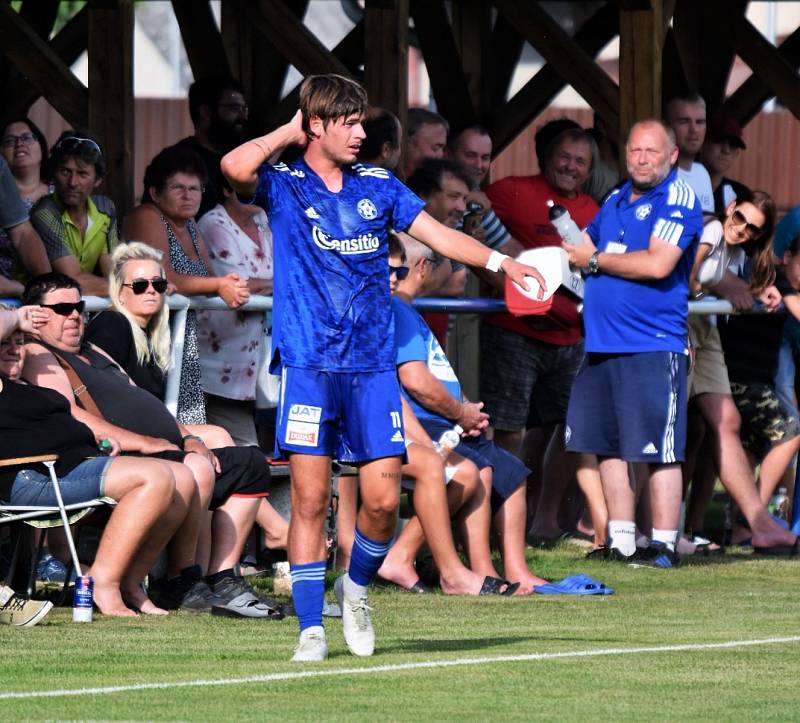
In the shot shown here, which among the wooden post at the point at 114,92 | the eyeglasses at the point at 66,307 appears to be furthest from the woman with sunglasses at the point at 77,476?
the wooden post at the point at 114,92

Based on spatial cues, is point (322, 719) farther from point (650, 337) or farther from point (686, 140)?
point (686, 140)

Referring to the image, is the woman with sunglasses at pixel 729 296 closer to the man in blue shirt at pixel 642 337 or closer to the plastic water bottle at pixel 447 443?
the man in blue shirt at pixel 642 337

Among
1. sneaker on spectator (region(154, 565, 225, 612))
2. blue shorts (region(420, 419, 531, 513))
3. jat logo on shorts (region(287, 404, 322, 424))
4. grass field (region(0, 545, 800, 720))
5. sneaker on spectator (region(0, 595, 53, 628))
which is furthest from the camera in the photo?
blue shorts (region(420, 419, 531, 513))

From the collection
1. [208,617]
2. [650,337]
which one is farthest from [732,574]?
[208,617]

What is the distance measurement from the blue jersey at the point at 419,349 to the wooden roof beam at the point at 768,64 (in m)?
5.41

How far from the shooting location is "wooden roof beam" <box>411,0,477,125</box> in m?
14.8

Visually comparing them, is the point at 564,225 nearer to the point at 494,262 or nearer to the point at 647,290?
the point at 647,290

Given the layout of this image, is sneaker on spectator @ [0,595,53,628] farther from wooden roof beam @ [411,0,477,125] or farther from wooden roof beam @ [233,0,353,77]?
wooden roof beam @ [411,0,477,125]

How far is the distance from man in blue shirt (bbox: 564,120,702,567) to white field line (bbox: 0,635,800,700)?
8.67ft

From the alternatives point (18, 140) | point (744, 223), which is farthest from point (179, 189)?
point (744, 223)

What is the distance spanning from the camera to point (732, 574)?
10.2 m

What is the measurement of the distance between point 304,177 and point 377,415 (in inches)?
33.7

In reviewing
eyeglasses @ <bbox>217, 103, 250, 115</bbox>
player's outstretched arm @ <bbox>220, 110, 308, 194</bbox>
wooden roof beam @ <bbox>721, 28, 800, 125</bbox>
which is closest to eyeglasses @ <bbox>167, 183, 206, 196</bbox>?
eyeglasses @ <bbox>217, 103, 250, 115</bbox>

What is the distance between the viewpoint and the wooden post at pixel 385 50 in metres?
11.3
